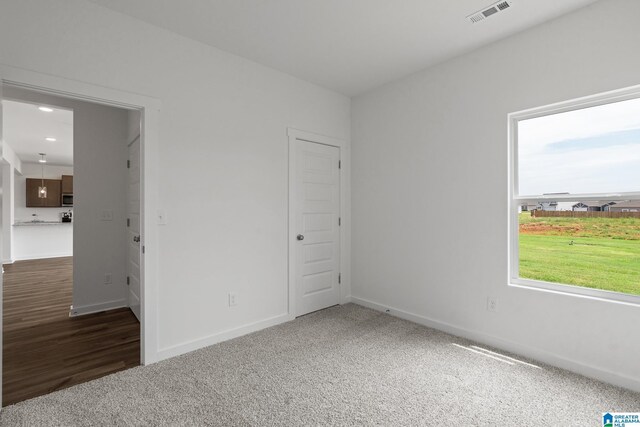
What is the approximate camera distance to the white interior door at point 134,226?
11.9ft

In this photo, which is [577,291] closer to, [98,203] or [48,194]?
[98,203]

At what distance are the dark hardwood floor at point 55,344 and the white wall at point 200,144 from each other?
602mm

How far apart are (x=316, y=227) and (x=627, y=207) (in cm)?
283

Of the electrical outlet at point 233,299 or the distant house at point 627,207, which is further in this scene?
the electrical outlet at point 233,299

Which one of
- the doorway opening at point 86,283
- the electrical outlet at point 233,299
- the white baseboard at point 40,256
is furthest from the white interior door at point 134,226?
the white baseboard at point 40,256

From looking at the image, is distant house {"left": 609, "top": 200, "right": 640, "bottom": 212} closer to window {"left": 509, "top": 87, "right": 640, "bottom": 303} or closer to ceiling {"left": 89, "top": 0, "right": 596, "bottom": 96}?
window {"left": 509, "top": 87, "right": 640, "bottom": 303}

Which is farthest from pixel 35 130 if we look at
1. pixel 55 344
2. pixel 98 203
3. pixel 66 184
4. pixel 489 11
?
pixel 489 11

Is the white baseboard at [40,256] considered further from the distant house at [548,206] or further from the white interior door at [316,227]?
the distant house at [548,206]

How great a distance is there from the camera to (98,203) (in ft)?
13.3

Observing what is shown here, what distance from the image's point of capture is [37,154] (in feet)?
26.0

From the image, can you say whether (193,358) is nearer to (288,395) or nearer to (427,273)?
(288,395)

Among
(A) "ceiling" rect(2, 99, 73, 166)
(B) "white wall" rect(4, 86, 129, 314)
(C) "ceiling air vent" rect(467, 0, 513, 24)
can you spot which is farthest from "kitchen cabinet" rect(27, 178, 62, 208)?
(C) "ceiling air vent" rect(467, 0, 513, 24)

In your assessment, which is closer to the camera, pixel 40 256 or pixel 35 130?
pixel 35 130
